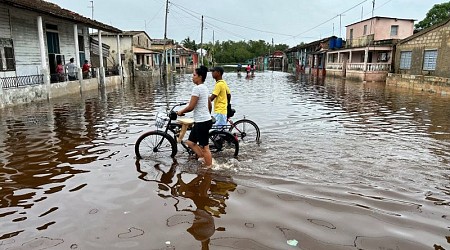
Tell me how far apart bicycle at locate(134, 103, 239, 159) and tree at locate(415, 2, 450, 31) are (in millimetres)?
52611

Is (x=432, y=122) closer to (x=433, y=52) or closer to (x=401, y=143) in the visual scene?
(x=401, y=143)

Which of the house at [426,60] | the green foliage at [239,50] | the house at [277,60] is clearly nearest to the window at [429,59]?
the house at [426,60]

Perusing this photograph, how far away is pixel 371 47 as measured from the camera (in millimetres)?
31672

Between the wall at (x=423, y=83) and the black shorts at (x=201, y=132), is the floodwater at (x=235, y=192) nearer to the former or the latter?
the black shorts at (x=201, y=132)

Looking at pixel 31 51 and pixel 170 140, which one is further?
pixel 31 51

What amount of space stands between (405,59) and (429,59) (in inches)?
154

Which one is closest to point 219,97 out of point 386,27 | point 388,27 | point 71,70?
point 71,70

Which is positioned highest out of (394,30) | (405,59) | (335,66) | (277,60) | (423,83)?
(394,30)

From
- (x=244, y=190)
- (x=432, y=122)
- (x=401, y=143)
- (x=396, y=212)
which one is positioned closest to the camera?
(x=396, y=212)

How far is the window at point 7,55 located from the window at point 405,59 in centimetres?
2733

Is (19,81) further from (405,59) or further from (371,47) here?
(371,47)

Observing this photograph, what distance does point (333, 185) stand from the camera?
17.7 ft

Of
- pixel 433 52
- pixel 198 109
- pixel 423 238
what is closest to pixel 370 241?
pixel 423 238

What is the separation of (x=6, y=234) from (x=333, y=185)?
4.61m
